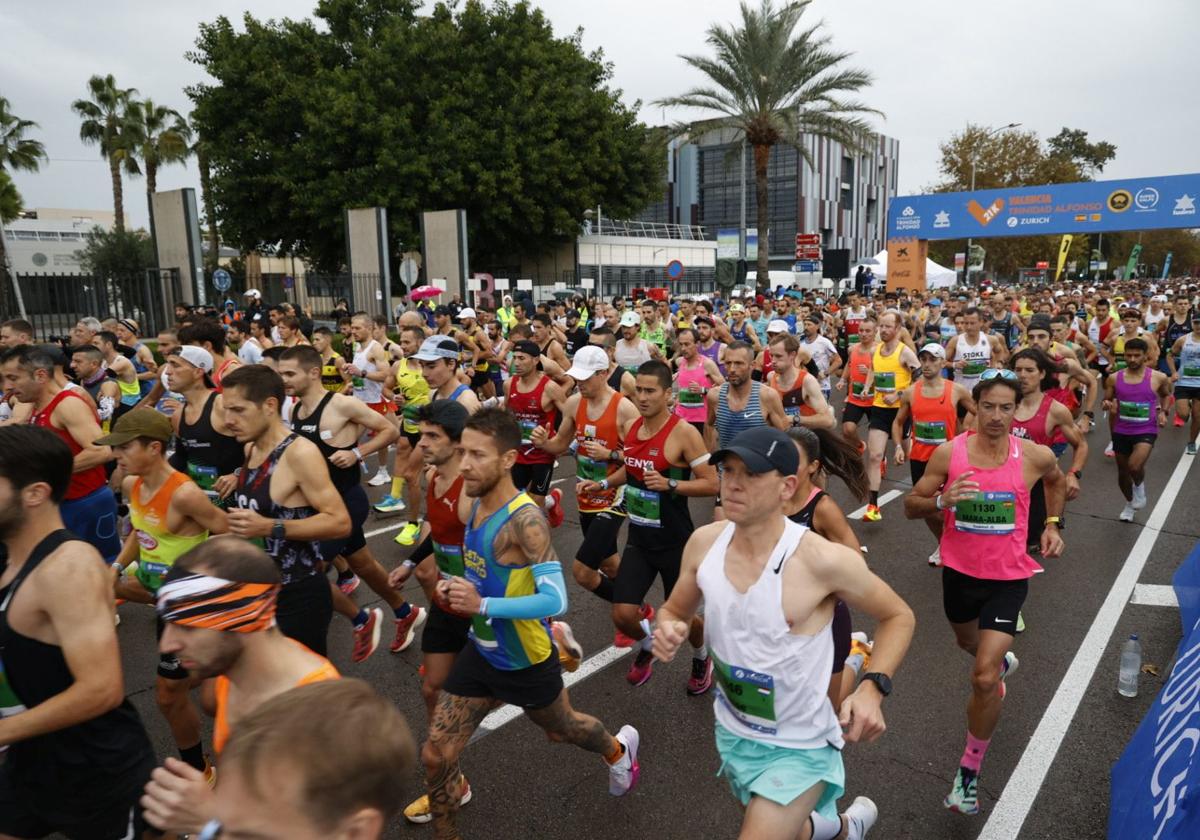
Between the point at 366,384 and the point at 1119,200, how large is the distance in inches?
1169

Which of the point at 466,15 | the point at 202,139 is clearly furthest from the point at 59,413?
the point at 202,139

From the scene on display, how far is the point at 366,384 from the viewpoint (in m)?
9.78

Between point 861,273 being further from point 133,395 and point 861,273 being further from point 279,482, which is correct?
point 279,482

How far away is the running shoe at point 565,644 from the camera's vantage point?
138 inches

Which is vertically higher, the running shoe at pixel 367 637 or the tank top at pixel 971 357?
the tank top at pixel 971 357

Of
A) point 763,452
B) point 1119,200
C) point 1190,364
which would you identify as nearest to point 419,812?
point 763,452

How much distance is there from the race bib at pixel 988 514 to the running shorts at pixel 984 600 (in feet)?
0.83

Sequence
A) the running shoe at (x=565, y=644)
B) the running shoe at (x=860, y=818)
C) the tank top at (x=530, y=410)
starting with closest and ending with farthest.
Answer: the running shoe at (x=860, y=818) → the running shoe at (x=565, y=644) → the tank top at (x=530, y=410)

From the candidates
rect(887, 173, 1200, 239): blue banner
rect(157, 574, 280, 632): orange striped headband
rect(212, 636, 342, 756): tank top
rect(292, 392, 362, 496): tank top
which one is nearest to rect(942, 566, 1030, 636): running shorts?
rect(212, 636, 342, 756): tank top

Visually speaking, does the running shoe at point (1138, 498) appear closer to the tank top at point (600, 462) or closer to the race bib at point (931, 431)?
the race bib at point (931, 431)

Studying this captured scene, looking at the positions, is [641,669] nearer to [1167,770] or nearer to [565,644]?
[565,644]

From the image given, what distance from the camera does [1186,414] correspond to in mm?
12617

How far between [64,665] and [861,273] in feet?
133

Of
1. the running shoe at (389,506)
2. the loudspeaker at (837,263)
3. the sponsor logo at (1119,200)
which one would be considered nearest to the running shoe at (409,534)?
the running shoe at (389,506)
